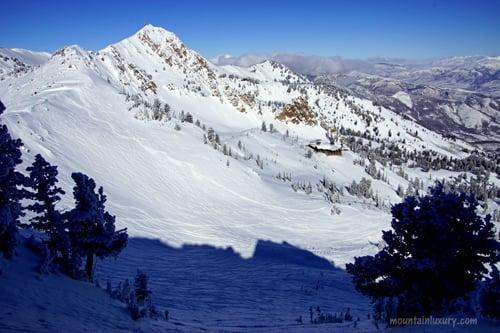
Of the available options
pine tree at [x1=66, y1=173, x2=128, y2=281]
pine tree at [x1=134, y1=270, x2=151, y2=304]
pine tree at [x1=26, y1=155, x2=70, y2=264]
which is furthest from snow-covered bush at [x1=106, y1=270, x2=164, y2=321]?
pine tree at [x1=26, y1=155, x2=70, y2=264]

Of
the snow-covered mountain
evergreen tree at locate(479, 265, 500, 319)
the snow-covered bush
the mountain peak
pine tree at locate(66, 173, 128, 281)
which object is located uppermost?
the mountain peak

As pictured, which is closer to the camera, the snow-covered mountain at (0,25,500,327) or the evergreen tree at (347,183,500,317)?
the evergreen tree at (347,183,500,317)

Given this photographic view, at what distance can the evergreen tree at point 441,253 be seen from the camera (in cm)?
1377

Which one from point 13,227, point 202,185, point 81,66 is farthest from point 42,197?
point 81,66

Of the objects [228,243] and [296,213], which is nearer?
[228,243]

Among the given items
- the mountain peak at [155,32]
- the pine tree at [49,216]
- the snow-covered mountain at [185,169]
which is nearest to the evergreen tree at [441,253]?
the snow-covered mountain at [185,169]

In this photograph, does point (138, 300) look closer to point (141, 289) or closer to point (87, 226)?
point (141, 289)

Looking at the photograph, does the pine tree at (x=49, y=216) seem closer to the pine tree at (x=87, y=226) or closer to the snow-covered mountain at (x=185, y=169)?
the pine tree at (x=87, y=226)

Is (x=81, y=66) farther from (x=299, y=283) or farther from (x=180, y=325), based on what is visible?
(x=180, y=325)

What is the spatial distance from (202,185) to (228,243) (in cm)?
1571

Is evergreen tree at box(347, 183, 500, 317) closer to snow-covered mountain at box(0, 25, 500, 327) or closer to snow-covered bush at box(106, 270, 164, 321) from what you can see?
snow-covered bush at box(106, 270, 164, 321)

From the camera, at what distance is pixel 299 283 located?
27.2 m

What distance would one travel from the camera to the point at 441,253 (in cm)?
1395

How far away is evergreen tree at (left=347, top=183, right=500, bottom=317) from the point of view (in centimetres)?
1377
